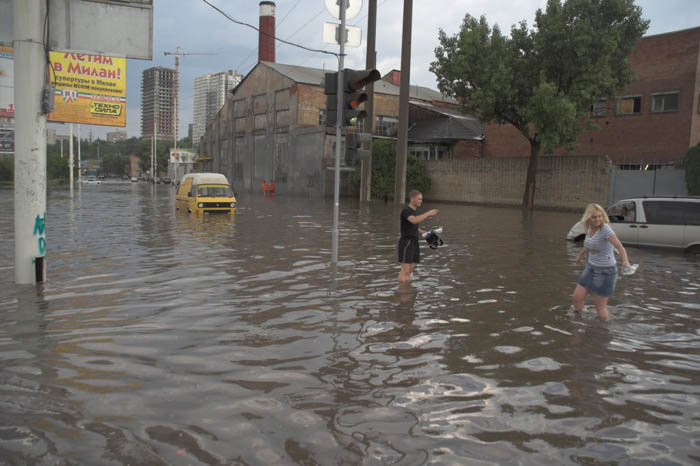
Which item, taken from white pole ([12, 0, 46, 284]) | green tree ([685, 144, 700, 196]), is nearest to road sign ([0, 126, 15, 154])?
white pole ([12, 0, 46, 284])

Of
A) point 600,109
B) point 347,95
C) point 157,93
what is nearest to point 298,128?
point 600,109

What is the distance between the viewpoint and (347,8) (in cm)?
1073

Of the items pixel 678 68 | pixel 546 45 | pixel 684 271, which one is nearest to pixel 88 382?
pixel 684 271

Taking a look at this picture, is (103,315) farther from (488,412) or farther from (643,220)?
(643,220)

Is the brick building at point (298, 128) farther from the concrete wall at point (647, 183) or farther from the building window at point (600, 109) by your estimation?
the concrete wall at point (647, 183)

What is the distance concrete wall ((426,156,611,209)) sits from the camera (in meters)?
32.2

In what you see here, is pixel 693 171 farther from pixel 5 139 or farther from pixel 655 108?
pixel 5 139

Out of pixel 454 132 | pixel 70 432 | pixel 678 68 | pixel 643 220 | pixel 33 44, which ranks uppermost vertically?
pixel 678 68

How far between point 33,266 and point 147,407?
5567mm

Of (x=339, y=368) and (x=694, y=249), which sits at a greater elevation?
(x=694, y=249)

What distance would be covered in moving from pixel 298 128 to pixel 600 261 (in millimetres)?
47341

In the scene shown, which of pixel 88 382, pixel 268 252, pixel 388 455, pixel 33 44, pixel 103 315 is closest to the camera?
pixel 388 455

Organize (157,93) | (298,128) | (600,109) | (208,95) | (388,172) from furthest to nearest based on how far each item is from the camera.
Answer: (208,95)
(157,93)
(298,128)
(388,172)
(600,109)

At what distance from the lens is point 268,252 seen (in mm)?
12883
